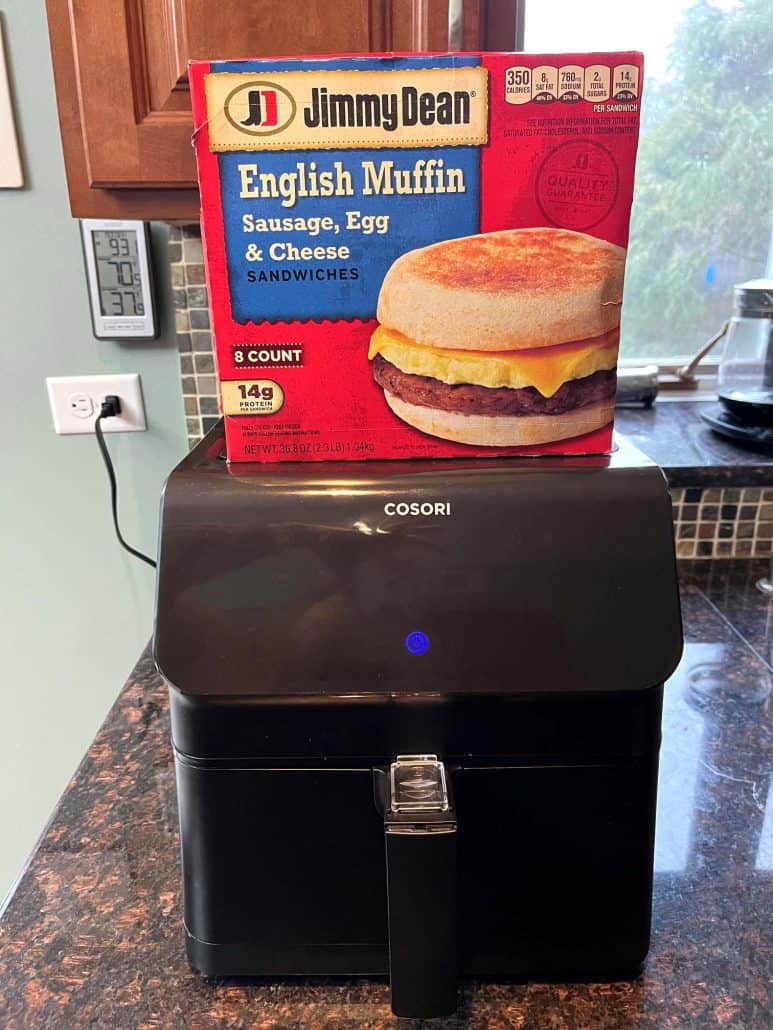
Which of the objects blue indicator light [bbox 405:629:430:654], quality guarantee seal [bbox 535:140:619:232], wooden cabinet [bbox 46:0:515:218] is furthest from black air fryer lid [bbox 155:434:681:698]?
wooden cabinet [bbox 46:0:515:218]

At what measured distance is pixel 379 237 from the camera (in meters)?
0.49

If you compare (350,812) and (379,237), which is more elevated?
(379,237)

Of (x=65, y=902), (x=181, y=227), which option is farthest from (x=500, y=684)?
(x=181, y=227)

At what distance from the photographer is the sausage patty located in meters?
0.51

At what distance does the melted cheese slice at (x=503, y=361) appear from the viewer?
0.50 m

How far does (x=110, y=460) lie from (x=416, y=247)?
76 centimetres

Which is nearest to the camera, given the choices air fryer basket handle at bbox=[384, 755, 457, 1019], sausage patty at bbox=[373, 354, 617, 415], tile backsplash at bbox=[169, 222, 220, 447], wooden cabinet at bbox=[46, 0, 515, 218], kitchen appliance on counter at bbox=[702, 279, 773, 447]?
air fryer basket handle at bbox=[384, 755, 457, 1019]

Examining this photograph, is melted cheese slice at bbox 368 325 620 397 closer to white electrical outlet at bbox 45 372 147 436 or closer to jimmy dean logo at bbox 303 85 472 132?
jimmy dean logo at bbox 303 85 472 132

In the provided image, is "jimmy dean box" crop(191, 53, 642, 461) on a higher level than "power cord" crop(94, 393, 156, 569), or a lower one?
higher

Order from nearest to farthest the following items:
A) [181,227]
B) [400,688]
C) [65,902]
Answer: [400,688] < [65,902] < [181,227]

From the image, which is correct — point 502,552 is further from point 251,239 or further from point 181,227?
point 181,227

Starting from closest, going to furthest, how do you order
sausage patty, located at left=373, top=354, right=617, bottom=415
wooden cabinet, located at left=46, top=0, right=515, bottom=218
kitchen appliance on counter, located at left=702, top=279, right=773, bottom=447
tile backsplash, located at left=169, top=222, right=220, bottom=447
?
sausage patty, located at left=373, top=354, right=617, bottom=415, wooden cabinet, located at left=46, top=0, right=515, bottom=218, tile backsplash, located at left=169, top=222, right=220, bottom=447, kitchen appliance on counter, located at left=702, top=279, right=773, bottom=447

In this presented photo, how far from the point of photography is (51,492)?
3.78ft

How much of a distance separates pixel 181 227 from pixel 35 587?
1.86 feet
